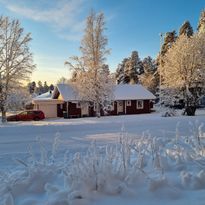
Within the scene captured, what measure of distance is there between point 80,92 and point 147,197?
103 ft

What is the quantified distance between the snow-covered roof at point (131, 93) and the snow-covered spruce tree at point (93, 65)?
8588mm

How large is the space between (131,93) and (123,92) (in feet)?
4.18

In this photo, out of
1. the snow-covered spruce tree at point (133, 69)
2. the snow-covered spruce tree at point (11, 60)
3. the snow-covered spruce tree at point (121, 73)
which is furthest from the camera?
the snow-covered spruce tree at point (133, 69)

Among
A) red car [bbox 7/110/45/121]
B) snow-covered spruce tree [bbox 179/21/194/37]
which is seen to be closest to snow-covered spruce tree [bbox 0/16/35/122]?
red car [bbox 7/110/45/121]

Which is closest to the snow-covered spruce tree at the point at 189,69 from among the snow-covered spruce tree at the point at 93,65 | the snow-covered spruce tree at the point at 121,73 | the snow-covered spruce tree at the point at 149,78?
the snow-covered spruce tree at the point at 93,65

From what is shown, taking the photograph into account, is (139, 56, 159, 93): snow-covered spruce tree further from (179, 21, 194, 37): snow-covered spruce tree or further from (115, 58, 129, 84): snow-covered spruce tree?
(179, 21, 194, 37): snow-covered spruce tree

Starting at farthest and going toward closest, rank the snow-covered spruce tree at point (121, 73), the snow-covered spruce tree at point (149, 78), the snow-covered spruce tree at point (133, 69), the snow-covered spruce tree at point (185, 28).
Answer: the snow-covered spruce tree at point (133, 69) < the snow-covered spruce tree at point (121, 73) < the snow-covered spruce tree at point (149, 78) < the snow-covered spruce tree at point (185, 28)

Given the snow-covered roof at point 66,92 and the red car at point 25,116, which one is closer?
the red car at point 25,116

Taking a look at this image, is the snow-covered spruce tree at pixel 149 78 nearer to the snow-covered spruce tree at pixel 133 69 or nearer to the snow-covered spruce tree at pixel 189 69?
the snow-covered spruce tree at pixel 133 69

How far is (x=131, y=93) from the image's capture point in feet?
153

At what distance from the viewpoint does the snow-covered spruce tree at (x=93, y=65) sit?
117 feet

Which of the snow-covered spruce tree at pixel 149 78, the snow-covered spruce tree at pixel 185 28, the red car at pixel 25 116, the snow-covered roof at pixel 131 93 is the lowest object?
the red car at pixel 25 116

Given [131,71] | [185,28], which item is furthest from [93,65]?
[131,71]

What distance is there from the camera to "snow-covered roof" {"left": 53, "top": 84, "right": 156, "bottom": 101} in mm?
41938
